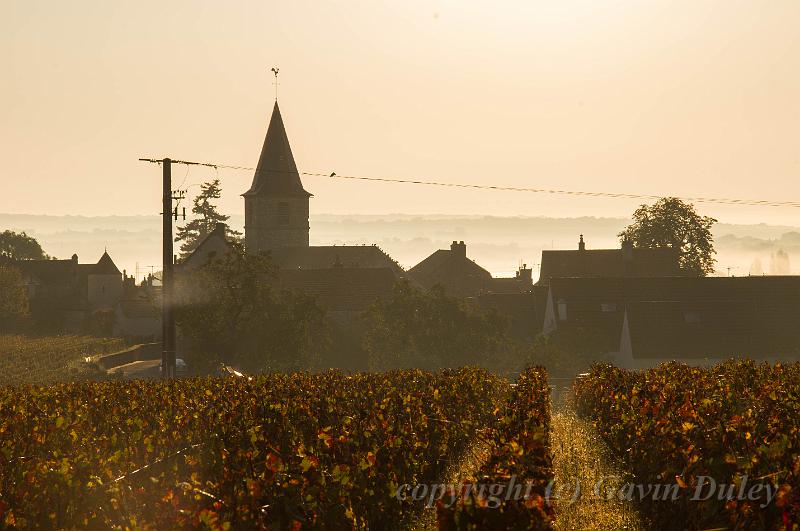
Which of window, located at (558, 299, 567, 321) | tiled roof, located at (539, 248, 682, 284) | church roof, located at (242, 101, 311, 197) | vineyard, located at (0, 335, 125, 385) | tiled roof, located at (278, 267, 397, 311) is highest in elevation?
church roof, located at (242, 101, 311, 197)

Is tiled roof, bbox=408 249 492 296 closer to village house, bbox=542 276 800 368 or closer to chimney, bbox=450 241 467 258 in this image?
chimney, bbox=450 241 467 258

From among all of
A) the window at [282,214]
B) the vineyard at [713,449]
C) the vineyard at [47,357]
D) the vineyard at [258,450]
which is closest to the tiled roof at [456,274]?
the window at [282,214]

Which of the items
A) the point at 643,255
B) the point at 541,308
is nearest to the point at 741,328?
the point at 541,308

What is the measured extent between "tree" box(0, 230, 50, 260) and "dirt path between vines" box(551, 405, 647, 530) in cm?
16339

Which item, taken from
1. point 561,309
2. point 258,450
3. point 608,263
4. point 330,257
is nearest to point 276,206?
point 330,257

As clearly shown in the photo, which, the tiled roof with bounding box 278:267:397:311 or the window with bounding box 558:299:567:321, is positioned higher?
the tiled roof with bounding box 278:267:397:311

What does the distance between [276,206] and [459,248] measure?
2585 cm

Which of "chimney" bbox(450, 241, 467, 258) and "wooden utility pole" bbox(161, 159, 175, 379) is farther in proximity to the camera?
"chimney" bbox(450, 241, 467, 258)

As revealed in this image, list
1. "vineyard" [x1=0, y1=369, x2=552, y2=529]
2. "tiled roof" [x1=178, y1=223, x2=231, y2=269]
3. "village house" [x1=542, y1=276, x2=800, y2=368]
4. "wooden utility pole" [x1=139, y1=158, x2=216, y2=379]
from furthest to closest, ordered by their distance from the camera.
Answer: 1. "tiled roof" [x1=178, y1=223, x2=231, y2=269]
2. "village house" [x1=542, y1=276, x2=800, y2=368]
3. "wooden utility pole" [x1=139, y1=158, x2=216, y2=379]
4. "vineyard" [x1=0, y1=369, x2=552, y2=529]

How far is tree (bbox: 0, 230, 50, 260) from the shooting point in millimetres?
172875

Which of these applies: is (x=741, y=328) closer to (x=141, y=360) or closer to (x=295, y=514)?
(x=141, y=360)

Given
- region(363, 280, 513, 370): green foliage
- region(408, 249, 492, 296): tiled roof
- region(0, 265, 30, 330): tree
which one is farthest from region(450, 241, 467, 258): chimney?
region(363, 280, 513, 370): green foliage

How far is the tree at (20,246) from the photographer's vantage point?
567 ft

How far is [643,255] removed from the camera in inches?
3912
